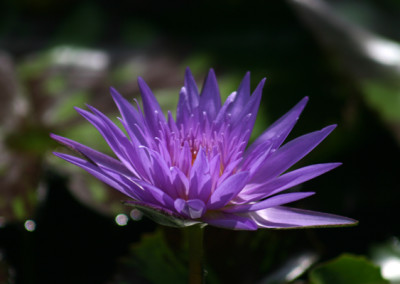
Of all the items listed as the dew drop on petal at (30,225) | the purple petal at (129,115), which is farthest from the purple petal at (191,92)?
the dew drop on petal at (30,225)

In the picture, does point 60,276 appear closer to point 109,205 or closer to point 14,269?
point 14,269

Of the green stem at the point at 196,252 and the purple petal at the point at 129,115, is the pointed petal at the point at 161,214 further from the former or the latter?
the purple petal at the point at 129,115

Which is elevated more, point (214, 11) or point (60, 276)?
point (214, 11)

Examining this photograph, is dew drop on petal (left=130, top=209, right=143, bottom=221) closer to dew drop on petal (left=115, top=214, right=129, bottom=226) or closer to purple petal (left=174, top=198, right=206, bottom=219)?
dew drop on petal (left=115, top=214, right=129, bottom=226)

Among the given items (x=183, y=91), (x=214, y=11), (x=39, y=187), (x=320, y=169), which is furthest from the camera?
(x=214, y=11)

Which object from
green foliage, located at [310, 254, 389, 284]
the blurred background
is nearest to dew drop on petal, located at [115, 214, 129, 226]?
the blurred background

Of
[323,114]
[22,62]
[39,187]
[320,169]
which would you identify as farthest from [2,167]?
[320,169]
